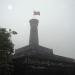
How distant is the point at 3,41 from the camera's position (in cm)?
2620

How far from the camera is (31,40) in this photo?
3722 centimetres

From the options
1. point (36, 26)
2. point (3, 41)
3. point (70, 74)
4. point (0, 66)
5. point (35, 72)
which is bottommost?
point (70, 74)

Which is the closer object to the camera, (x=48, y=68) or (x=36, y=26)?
(x=48, y=68)

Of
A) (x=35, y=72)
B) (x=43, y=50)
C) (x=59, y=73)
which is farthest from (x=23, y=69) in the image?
(x=43, y=50)

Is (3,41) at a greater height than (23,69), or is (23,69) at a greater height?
(3,41)

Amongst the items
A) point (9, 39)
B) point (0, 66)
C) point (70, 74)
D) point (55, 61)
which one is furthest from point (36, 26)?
point (0, 66)

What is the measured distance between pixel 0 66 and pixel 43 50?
19794mm

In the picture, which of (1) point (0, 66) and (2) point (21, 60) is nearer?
(1) point (0, 66)

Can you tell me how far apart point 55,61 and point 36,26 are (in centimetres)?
1449

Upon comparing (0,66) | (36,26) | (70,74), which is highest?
(36,26)

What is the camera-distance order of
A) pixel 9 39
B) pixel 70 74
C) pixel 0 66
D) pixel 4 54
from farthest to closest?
1. pixel 9 39
2. pixel 70 74
3. pixel 4 54
4. pixel 0 66

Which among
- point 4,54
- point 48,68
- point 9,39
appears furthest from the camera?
point 9,39

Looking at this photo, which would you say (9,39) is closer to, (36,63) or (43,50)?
(36,63)

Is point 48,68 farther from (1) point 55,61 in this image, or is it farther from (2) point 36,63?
(1) point 55,61
